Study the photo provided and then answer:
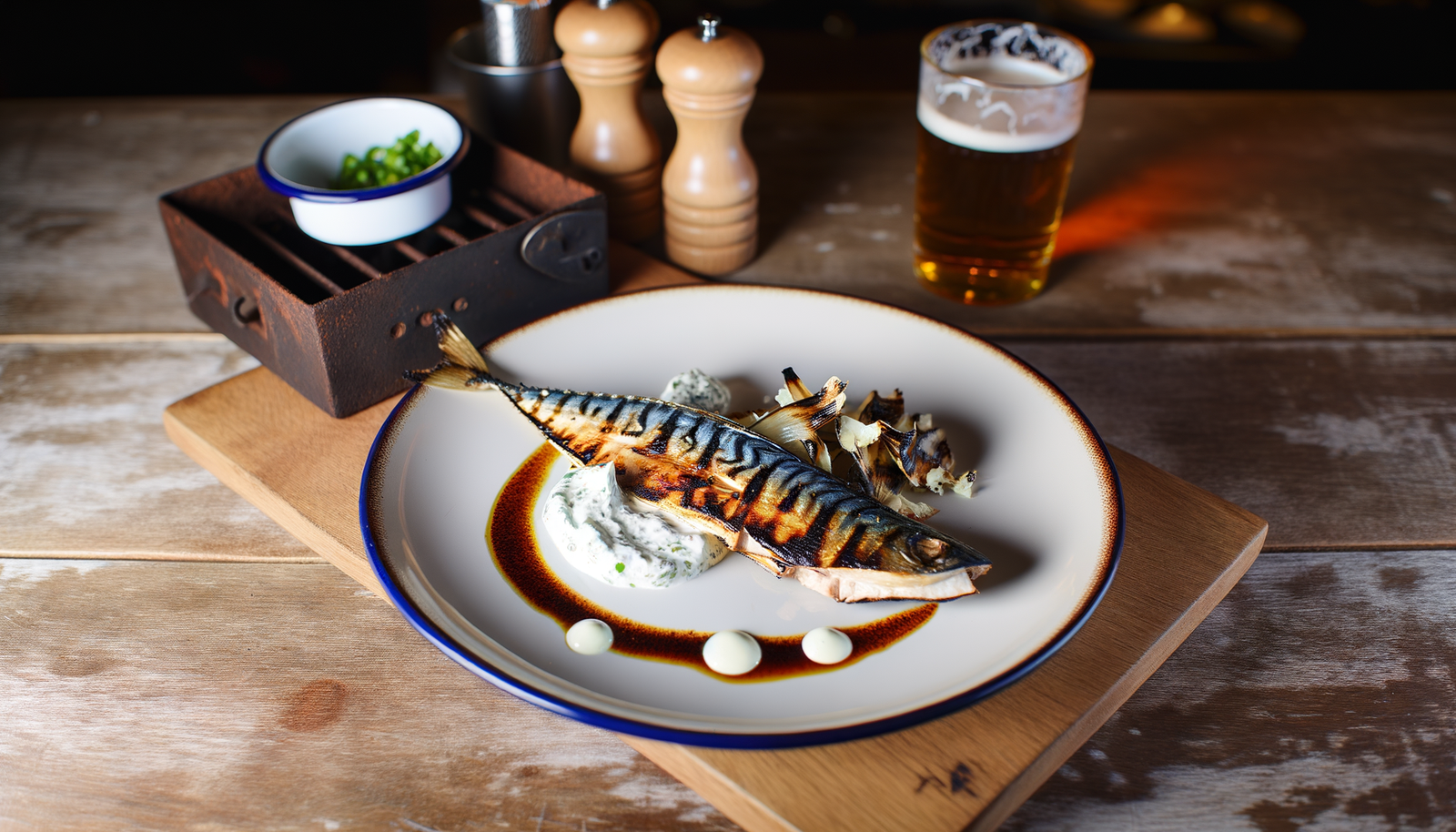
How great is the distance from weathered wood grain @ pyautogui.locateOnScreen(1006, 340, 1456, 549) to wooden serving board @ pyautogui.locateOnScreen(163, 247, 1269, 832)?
172mm

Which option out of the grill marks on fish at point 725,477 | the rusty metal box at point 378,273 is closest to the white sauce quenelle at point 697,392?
the grill marks on fish at point 725,477

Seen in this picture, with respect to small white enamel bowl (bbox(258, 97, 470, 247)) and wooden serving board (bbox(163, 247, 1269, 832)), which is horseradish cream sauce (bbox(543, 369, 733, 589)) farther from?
small white enamel bowl (bbox(258, 97, 470, 247))

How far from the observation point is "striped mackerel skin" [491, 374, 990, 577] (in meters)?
0.92

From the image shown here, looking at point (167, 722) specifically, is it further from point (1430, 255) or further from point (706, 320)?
point (1430, 255)

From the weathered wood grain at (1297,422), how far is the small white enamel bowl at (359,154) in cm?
90

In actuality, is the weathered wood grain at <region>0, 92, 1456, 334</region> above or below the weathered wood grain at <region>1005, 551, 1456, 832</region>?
above

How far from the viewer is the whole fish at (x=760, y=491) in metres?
0.92

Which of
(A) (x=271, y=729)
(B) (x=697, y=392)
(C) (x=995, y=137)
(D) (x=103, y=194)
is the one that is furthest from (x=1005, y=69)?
(D) (x=103, y=194)

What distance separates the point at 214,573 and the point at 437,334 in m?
0.39

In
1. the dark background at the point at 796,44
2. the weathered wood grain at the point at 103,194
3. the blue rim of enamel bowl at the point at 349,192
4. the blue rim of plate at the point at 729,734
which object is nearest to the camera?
the blue rim of plate at the point at 729,734

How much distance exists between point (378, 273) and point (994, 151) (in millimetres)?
865

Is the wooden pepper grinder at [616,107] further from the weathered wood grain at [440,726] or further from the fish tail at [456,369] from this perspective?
the weathered wood grain at [440,726]

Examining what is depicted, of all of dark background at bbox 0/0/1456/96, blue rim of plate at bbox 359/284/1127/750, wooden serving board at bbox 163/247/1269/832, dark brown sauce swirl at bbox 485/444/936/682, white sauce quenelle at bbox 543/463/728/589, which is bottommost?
dark background at bbox 0/0/1456/96

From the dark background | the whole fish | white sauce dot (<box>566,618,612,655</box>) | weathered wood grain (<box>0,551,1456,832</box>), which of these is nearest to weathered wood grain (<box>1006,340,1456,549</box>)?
weathered wood grain (<box>0,551,1456,832</box>)
